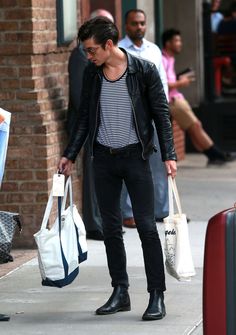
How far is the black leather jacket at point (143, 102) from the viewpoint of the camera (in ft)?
24.2

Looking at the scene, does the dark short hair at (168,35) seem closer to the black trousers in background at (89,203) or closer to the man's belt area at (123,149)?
the black trousers in background at (89,203)

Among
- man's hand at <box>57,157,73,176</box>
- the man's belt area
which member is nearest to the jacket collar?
the man's belt area

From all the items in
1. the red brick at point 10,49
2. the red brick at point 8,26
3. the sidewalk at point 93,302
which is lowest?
the sidewalk at point 93,302

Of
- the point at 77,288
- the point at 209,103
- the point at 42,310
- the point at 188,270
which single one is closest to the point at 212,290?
the point at 188,270

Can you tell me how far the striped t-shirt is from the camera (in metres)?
7.39

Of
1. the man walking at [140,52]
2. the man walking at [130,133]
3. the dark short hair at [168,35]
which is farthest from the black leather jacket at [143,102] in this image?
the dark short hair at [168,35]

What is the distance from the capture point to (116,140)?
7402 millimetres

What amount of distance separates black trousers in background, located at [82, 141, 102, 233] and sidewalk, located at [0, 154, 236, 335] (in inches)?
7.5

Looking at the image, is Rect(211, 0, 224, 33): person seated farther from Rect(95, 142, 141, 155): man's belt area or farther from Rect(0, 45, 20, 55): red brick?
Rect(95, 142, 141, 155): man's belt area

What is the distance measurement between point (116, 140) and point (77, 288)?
149cm

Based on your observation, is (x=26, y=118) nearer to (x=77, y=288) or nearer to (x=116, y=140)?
(x=77, y=288)

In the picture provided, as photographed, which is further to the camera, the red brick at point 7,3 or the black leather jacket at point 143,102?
the red brick at point 7,3

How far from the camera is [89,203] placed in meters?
10.4

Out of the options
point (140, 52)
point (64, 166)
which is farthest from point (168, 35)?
point (64, 166)
